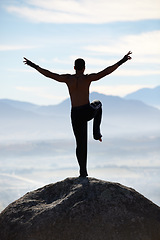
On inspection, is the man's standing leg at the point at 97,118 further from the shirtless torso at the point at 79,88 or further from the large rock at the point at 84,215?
the large rock at the point at 84,215

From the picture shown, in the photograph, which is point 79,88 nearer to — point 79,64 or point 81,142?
point 79,64

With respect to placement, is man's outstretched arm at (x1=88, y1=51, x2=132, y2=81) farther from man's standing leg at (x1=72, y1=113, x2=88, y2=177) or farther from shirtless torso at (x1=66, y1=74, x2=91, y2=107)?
man's standing leg at (x1=72, y1=113, x2=88, y2=177)

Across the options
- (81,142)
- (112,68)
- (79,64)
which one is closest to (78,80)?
(79,64)

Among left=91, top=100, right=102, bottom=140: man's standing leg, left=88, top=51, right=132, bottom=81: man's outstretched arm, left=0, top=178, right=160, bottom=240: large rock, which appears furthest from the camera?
left=91, top=100, right=102, bottom=140: man's standing leg

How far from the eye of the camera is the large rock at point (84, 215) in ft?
30.0

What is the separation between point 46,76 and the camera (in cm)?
1053

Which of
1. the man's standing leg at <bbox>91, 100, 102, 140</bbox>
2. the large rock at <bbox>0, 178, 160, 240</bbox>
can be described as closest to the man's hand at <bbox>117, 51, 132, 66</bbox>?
the man's standing leg at <bbox>91, 100, 102, 140</bbox>

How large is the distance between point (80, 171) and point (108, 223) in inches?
75.1

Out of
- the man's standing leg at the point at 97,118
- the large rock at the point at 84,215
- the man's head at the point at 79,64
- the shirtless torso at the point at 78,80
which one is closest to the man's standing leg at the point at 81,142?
the man's standing leg at the point at 97,118

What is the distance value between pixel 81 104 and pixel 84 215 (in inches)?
109

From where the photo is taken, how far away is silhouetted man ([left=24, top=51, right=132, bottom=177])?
33.9ft

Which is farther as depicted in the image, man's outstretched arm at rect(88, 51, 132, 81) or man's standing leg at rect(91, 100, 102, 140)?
man's standing leg at rect(91, 100, 102, 140)

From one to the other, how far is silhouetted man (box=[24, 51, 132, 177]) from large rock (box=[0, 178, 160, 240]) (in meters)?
0.85

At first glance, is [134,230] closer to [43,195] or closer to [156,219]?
[156,219]
